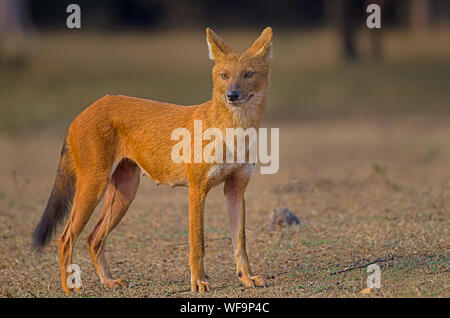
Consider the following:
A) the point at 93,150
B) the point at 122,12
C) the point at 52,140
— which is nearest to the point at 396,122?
the point at 52,140

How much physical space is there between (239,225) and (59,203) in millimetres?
1563

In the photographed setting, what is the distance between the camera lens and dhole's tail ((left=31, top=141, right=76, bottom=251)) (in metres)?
6.49

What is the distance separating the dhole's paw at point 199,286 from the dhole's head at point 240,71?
1.30 meters

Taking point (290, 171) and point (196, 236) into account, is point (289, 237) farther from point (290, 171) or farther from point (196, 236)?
point (290, 171)

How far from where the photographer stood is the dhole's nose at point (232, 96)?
5.61 m

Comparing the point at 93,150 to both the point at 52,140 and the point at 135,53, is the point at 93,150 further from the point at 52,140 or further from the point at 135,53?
the point at 135,53

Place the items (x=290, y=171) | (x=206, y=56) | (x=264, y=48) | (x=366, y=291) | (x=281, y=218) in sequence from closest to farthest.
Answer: (x=366, y=291) < (x=264, y=48) < (x=281, y=218) < (x=290, y=171) < (x=206, y=56)

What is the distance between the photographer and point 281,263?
21.9 ft

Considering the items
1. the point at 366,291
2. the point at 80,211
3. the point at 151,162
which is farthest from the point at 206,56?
the point at 366,291

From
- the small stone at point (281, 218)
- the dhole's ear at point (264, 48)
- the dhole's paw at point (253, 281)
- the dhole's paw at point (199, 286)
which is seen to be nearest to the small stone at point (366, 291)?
the dhole's paw at point (253, 281)

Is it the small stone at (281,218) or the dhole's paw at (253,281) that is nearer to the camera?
the dhole's paw at (253,281)

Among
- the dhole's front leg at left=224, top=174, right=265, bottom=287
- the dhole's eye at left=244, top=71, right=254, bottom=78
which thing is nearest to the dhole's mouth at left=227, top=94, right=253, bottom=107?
the dhole's eye at left=244, top=71, right=254, bottom=78

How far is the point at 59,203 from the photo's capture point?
6531 millimetres

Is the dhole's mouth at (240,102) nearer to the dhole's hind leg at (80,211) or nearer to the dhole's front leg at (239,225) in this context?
the dhole's front leg at (239,225)
